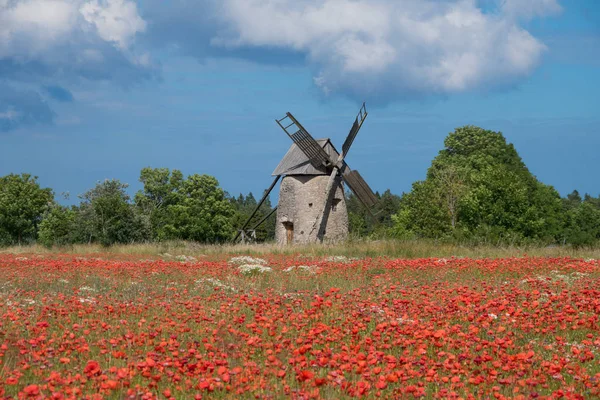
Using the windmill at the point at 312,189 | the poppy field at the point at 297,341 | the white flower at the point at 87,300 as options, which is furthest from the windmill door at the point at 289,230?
the white flower at the point at 87,300

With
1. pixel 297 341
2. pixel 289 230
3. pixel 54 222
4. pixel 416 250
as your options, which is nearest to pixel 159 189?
pixel 54 222

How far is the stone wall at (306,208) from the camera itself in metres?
40.7

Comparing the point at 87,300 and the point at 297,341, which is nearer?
the point at 297,341

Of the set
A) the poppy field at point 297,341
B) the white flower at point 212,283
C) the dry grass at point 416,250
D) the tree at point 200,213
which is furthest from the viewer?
the tree at point 200,213

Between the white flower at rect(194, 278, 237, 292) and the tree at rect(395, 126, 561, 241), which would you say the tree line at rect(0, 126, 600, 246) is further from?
the white flower at rect(194, 278, 237, 292)

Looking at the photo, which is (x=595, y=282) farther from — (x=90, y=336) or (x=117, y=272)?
(x=117, y=272)

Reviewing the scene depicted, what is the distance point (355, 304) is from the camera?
10.4 meters

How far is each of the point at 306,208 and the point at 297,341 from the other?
34017 mm

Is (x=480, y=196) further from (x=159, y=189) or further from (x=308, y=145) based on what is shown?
(x=159, y=189)

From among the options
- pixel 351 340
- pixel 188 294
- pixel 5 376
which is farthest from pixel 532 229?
pixel 5 376

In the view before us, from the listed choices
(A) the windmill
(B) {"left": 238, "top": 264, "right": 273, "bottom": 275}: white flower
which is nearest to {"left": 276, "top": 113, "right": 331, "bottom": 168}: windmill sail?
(A) the windmill

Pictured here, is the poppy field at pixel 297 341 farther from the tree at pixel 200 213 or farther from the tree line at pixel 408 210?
the tree at pixel 200 213

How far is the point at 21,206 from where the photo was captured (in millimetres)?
71812

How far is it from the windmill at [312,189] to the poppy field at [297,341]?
24.4 metres
